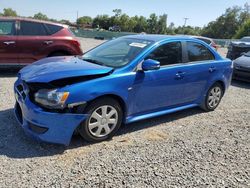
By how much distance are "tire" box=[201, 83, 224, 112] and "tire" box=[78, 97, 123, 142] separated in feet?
7.74

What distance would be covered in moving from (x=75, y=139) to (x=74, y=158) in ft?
1.78

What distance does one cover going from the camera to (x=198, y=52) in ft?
17.7

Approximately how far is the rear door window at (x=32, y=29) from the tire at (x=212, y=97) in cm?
493

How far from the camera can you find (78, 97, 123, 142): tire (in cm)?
378

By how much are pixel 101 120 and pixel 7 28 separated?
5.19 metres

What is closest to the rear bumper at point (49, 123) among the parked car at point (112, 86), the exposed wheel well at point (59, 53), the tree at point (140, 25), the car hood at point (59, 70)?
the parked car at point (112, 86)

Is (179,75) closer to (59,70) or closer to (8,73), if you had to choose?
(59,70)

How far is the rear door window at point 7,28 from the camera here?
7.58 m

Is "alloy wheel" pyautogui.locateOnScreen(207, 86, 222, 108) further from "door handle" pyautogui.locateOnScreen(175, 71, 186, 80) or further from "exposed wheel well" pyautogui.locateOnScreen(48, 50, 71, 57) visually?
"exposed wheel well" pyautogui.locateOnScreen(48, 50, 71, 57)

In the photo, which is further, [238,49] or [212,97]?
[238,49]

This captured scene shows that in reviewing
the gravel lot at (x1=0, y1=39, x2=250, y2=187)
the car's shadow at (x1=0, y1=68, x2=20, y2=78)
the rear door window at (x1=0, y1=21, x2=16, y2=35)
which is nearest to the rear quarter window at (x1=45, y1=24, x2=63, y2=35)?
the rear door window at (x1=0, y1=21, x2=16, y2=35)

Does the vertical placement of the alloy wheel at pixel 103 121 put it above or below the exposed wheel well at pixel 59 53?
below

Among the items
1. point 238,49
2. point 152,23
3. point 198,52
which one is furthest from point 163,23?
point 198,52

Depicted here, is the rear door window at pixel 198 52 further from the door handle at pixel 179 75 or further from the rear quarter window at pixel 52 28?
the rear quarter window at pixel 52 28
